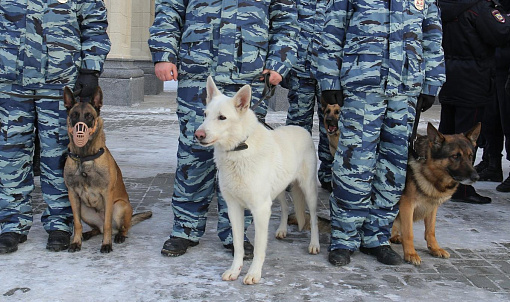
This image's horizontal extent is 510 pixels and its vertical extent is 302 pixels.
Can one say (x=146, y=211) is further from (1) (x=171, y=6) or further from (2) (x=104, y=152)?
(1) (x=171, y=6)

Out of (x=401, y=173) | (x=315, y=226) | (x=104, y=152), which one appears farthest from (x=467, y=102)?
(x=104, y=152)

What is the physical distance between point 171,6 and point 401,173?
6.69 ft

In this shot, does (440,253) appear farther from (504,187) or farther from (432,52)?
(504,187)

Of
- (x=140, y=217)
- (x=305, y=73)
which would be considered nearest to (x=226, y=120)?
(x=140, y=217)

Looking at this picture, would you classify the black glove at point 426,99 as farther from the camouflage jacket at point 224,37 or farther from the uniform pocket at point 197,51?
the uniform pocket at point 197,51

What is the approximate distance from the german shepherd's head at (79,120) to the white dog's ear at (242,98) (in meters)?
1.22

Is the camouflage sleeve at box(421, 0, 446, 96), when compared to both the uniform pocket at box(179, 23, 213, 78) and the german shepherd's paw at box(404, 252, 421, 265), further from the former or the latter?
the uniform pocket at box(179, 23, 213, 78)

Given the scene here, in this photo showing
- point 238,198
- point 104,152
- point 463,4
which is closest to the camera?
point 238,198

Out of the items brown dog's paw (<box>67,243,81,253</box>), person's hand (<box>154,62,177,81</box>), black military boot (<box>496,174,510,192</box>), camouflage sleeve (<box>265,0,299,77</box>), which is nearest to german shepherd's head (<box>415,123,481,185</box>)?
camouflage sleeve (<box>265,0,299,77</box>)

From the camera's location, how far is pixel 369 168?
386 centimetres

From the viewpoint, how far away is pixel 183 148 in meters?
3.98

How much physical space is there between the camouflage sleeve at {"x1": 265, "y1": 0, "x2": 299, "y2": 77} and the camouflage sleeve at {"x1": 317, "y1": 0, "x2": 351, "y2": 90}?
0.25 m

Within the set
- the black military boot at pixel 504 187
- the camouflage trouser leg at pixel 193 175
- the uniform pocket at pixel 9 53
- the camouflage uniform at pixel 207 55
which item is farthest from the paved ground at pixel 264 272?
the black military boot at pixel 504 187

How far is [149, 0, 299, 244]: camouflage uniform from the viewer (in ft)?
12.4
